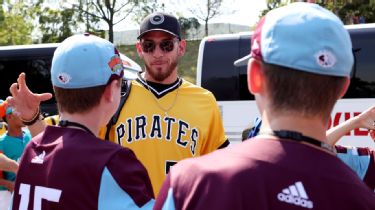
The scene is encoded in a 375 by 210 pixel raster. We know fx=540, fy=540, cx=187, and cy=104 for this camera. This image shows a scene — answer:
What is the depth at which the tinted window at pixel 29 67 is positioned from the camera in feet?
35.6

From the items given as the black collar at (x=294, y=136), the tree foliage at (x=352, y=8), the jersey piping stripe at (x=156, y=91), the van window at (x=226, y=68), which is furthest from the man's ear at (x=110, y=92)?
the tree foliage at (x=352, y=8)

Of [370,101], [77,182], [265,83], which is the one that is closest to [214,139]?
[77,182]

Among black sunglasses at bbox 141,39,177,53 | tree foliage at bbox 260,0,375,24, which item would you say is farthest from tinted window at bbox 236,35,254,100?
tree foliage at bbox 260,0,375,24

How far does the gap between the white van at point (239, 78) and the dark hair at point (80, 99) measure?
6460 mm

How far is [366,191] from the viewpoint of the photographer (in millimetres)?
1370

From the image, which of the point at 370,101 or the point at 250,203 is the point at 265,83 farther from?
the point at 370,101

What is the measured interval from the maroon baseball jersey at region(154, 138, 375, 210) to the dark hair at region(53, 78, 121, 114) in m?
0.84

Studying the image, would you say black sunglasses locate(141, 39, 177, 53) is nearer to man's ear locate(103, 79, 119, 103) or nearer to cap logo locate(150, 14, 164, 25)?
cap logo locate(150, 14, 164, 25)

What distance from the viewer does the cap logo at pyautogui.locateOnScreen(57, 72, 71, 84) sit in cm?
209

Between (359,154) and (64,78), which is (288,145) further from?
(359,154)

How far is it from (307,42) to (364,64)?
23.8 ft

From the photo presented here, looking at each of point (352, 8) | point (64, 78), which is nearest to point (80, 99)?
point (64, 78)

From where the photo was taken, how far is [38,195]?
77.5 inches

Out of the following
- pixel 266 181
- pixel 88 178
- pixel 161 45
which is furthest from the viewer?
pixel 161 45
